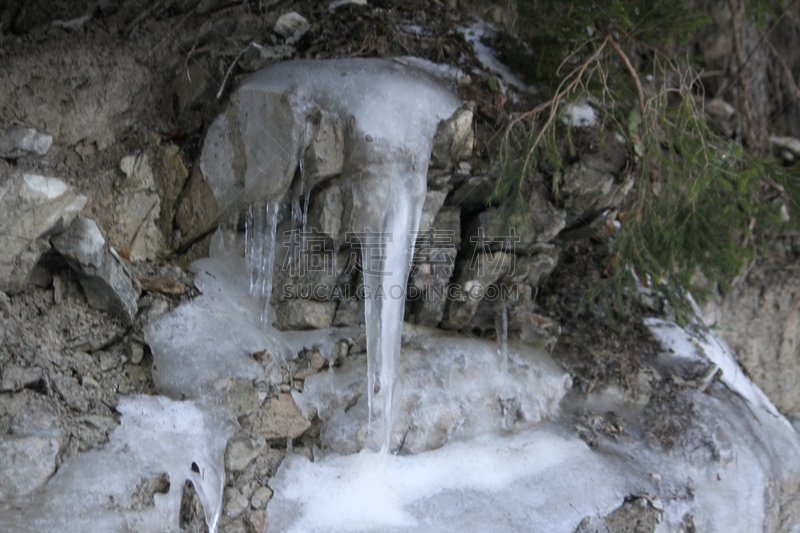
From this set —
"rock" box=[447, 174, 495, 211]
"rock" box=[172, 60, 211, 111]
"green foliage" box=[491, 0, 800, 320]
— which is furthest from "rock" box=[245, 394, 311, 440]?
"rock" box=[172, 60, 211, 111]

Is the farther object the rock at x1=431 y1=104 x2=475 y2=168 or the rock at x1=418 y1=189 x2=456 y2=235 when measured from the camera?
the rock at x1=418 y1=189 x2=456 y2=235

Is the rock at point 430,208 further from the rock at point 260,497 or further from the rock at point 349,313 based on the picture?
the rock at point 260,497

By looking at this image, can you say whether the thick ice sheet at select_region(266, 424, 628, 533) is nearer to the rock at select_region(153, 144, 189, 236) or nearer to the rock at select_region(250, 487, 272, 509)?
the rock at select_region(250, 487, 272, 509)

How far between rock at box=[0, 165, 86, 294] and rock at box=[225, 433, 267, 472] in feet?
5.28

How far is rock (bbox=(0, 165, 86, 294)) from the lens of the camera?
3.94 meters

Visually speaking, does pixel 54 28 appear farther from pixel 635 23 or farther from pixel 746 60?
pixel 746 60

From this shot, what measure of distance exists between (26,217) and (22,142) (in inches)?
36.2

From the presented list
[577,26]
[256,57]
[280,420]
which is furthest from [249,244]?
[577,26]

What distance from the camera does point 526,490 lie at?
4625 millimetres

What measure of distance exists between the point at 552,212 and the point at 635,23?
4.97 ft

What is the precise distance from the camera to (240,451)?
428cm

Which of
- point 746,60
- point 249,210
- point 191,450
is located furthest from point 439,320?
point 746,60

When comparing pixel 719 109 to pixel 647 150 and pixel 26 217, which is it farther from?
pixel 26 217

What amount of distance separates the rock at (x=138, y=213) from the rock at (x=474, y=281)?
226 cm
